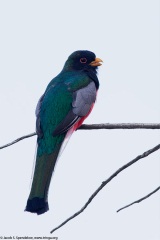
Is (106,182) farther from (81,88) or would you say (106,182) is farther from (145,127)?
(81,88)

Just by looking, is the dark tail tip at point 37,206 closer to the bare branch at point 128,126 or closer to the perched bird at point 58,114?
the perched bird at point 58,114

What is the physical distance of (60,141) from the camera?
6.20 meters

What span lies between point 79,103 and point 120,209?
302cm

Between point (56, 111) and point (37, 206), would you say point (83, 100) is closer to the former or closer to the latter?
→ point (56, 111)

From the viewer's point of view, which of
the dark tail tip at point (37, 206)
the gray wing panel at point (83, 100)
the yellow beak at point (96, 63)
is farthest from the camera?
the yellow beak at point (96, 63)

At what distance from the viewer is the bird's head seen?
8.47 metres

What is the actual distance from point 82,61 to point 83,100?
62.6 inches

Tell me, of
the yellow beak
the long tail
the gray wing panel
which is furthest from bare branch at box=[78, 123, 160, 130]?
the yellow beak

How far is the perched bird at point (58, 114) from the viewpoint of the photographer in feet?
18.2

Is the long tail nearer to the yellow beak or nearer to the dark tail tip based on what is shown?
the dark tail tip

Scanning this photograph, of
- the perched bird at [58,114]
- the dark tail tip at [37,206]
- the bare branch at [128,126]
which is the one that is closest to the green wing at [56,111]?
the perched bird at [58,114]

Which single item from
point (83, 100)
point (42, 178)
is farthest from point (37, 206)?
point (83, 100)

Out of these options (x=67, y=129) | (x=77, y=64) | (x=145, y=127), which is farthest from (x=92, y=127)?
(x=77, y=64)

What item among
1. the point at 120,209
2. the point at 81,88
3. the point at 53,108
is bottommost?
the point at 120,209
